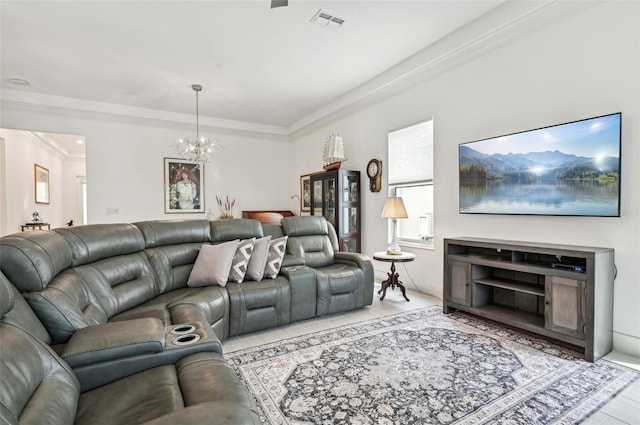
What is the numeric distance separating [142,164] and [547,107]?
6.30m

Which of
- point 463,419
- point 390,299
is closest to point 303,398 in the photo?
point 463,419

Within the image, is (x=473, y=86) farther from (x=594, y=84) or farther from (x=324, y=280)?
(x=324, y=280)

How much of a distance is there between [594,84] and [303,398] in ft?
10.8

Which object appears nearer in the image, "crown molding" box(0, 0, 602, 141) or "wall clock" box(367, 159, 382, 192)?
"crown molding" box(0, 0, 602, 141)

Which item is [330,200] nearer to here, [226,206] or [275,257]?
[275,257]

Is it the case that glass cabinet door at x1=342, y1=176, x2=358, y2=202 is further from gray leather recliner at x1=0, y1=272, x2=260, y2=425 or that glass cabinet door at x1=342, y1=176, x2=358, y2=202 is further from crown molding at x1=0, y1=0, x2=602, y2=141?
gray leather recliner at x1=0, y1=272, x2=260, y2=425

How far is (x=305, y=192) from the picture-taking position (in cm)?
702

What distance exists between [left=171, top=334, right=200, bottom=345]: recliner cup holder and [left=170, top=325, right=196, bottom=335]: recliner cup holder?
48 mm

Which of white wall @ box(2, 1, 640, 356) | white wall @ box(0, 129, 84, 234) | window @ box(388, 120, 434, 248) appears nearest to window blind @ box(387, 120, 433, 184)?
window @ box(388, 120, 434, 248)

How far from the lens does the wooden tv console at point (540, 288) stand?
2.35 m

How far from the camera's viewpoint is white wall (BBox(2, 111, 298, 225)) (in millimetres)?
5379

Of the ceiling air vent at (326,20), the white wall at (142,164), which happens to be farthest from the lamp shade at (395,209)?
the white wall at (142,164)

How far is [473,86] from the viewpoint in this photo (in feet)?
11.6

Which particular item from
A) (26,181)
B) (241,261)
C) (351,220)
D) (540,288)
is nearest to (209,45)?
(241,261)
